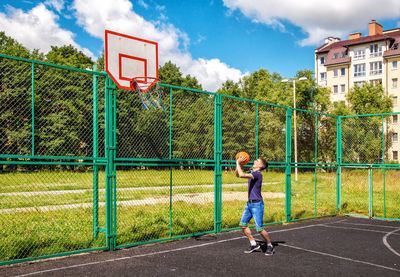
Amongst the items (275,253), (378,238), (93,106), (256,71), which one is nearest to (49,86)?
(93,106)

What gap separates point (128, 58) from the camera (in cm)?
781

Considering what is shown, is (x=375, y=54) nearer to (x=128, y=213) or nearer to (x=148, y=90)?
(x=128, y=213)

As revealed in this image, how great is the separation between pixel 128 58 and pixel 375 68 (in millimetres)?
60133

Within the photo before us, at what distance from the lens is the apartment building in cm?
5831

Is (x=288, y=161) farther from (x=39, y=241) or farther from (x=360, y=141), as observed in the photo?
(x=39, y=241)

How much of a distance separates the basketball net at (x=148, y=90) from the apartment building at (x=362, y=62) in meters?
55.0

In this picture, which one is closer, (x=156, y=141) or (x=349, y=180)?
(x=156, y=141)

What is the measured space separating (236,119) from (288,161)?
1.85m

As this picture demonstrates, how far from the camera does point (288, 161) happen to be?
10.9 meters

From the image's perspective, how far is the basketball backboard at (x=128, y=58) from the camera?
7.45m

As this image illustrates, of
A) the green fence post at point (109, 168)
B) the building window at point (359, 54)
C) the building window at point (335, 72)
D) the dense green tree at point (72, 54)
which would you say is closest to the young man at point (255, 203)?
the green fence post at point (109, 168)

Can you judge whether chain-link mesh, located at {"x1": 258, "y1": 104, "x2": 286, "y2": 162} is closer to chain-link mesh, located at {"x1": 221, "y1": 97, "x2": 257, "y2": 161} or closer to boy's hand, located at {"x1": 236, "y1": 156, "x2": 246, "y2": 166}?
chain-link mesh, located at {"x1": 221, "y1": 97, "x2": 257, "y2": 161}

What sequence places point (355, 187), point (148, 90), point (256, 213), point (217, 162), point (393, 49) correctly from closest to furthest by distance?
point (256, 213)
point (148, 90)
point (217, 162)
point (355, 187)
point (393, 49)

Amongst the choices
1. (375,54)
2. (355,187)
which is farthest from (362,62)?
(355,187)
